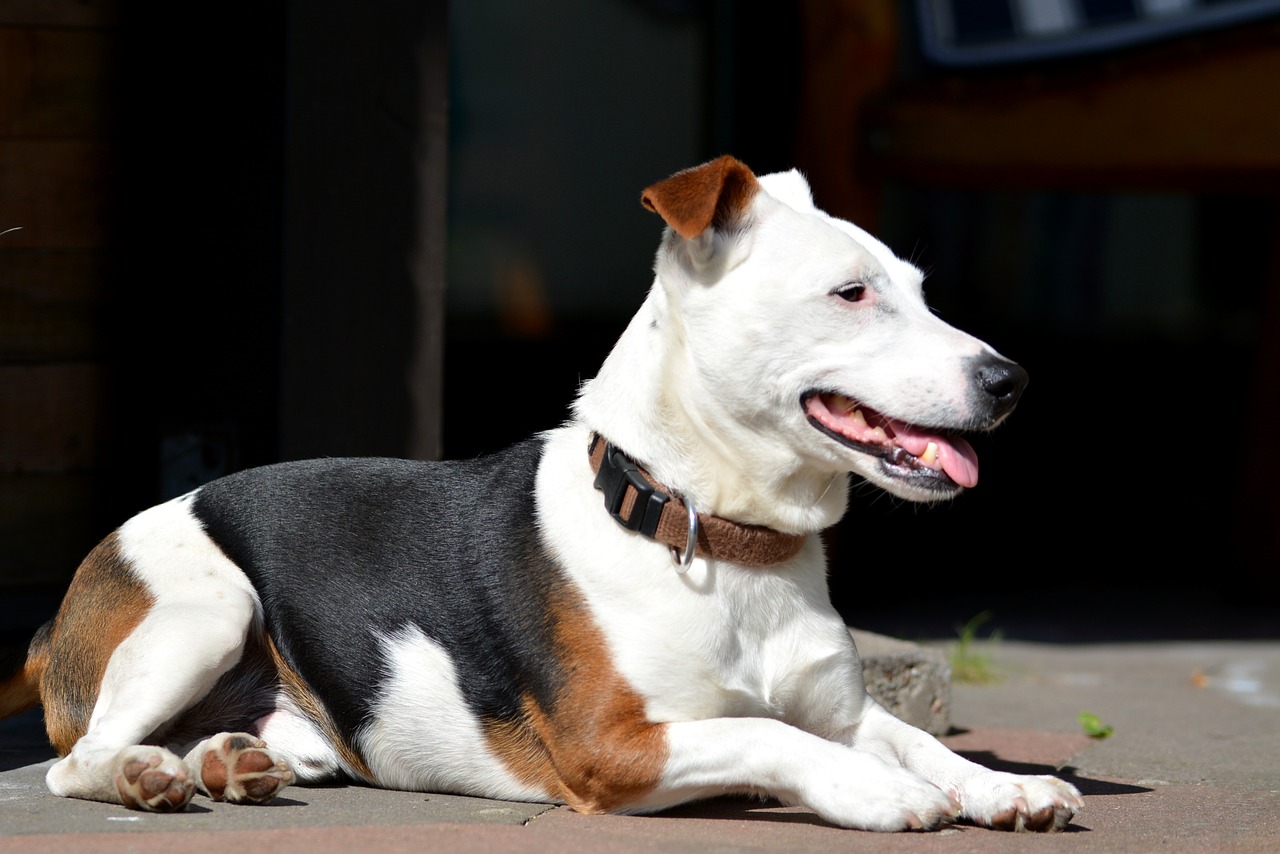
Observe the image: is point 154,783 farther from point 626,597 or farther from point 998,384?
point 998,384

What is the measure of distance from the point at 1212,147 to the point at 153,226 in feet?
14.8

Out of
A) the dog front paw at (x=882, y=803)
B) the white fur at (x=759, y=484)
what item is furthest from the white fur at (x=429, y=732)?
the dog front paw at (x=882, y=803)

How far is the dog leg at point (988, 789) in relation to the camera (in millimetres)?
3072

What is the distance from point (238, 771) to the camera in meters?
3.19

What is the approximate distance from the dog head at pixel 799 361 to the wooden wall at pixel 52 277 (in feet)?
7.79

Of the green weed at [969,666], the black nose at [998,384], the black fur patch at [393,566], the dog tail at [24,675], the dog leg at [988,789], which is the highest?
the black nose at [998,384]

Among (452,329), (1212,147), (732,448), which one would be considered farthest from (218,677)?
(1212,147)

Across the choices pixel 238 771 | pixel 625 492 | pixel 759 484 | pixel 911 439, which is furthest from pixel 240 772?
pixel 911 439

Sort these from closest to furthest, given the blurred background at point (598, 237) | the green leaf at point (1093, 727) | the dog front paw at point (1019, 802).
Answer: the dog front paw at point (1019, 802)
the green leaf at point (1093, 727)
the blurred background at point (598, 237)

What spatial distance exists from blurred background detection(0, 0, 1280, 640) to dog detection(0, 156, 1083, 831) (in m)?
0.71

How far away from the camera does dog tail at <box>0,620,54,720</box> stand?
3736mm

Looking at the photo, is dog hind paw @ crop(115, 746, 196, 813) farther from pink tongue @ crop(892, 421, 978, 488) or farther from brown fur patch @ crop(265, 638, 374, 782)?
pink tongue @ crop(892, 421, 978, 488)

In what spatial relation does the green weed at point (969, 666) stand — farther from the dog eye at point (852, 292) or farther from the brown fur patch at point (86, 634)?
the brown fur patch at point (86, 634)

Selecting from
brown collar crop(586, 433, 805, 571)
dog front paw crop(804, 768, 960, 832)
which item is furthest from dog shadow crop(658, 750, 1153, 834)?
brown collar crop(586, 433, 805, 571)
